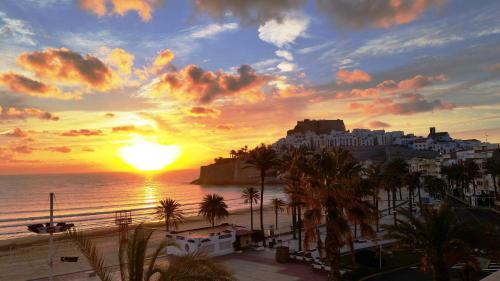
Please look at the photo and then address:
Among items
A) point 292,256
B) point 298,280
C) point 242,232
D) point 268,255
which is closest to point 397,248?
point 298,280

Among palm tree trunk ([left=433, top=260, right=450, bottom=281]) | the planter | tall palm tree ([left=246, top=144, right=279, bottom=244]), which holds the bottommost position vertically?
the planter

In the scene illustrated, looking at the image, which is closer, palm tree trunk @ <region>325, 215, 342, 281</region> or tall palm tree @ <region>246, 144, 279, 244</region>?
palm tree trunk @ <region>325, 215, 342, 281</region>

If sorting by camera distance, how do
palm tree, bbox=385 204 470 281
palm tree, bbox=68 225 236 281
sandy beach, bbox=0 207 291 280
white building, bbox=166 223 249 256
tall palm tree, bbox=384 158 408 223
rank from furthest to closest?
tall palm tree, bbox=384 158 408 223 < white building, bbox=166 223 249 256 < sandy beach, bbox=0 207 291 280 < palm tree, bbox=385 204 470 281 < palm tree, bbox=68 225 236 281

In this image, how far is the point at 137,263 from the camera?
1015 centimetres

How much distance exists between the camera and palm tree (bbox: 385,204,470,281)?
17562 mm

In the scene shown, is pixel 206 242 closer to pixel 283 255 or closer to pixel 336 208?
pixel 283 255

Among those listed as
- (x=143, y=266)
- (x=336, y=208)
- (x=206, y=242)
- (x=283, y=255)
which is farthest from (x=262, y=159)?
(x=143, y=266)

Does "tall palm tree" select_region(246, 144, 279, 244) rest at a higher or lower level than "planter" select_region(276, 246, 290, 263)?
higher

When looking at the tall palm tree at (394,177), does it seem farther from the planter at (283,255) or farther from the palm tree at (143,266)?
the palm tree at (143,266)

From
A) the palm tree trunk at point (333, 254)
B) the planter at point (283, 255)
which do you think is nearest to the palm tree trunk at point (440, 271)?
the palm tree trunk at point (333, 254)

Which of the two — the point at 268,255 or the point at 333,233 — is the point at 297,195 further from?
the point at 268,255

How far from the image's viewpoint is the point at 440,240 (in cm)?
1780

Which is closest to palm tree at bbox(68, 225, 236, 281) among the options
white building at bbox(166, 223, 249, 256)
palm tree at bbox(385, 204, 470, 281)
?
palm tree at bbox(385, 204, 470, 281)

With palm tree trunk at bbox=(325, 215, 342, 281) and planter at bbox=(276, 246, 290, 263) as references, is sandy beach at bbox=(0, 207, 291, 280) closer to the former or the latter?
planter at bbox=(276, 246, 290, 263)
